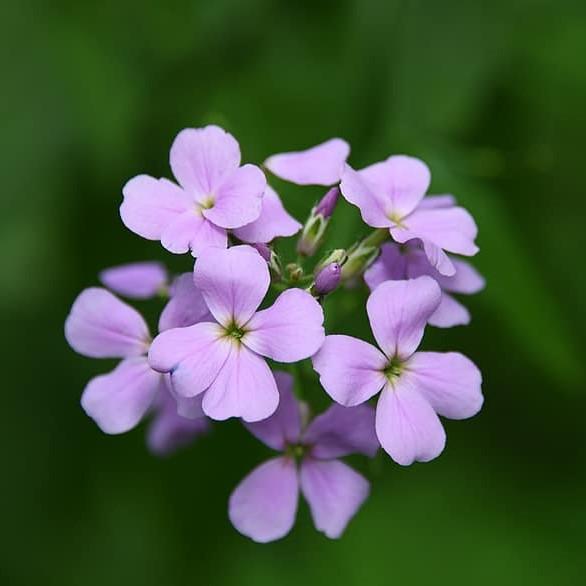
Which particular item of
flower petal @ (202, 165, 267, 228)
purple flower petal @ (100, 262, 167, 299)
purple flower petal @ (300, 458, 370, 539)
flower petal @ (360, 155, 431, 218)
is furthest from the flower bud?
purple flower petal @ (100, 262, 167, 299)

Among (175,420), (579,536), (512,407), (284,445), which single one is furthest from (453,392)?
(579,536)

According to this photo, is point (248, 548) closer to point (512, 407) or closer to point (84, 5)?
point (512, 407)

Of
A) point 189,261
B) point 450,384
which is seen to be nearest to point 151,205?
point 450,384

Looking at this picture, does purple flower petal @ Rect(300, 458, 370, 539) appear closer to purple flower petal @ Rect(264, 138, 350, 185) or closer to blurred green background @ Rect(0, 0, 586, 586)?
purple flower petal @ Rect(264, 138, 350, 185)

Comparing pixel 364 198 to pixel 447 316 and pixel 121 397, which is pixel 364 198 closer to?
pixel 447 316

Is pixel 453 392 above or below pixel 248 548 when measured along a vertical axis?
above

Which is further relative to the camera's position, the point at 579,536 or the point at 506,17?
the point at 579,536

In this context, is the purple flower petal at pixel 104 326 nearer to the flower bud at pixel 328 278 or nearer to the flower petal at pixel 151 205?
the flower petal at pixel 151 205
